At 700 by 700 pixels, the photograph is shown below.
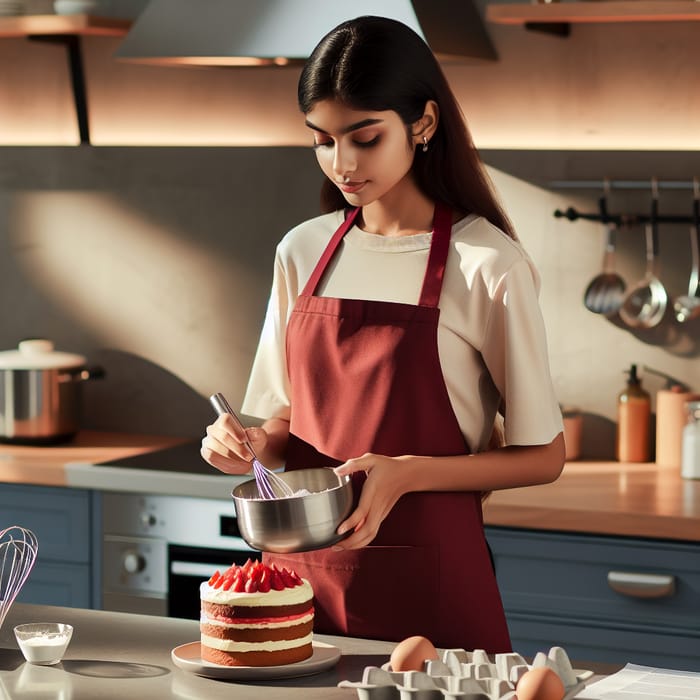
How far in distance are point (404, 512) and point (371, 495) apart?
0.64ft

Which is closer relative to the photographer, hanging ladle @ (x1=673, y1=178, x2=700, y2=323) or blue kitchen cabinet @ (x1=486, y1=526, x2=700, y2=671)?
blue kitchen cabinet @ (x1=486, y1=526, x2=700, y2=671)

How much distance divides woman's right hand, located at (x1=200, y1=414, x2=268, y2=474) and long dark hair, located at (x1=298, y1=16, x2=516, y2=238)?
45cm

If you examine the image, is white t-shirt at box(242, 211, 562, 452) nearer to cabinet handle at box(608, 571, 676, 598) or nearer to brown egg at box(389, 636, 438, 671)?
brown egg at box(389, 636, 438, 671)

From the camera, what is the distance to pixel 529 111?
11.1ft

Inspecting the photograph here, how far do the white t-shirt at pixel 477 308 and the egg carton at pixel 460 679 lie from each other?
485 mm

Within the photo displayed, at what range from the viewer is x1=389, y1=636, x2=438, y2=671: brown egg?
4.80 feet

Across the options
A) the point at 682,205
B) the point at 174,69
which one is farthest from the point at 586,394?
the point at 174,69

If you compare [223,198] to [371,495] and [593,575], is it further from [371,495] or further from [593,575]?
[371,495]

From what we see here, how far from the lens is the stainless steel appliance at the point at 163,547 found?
3039 millimetres

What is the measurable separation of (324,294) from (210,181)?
1709 mm

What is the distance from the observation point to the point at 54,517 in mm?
3182

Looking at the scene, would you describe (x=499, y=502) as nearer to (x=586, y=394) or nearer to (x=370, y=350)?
(x=586, y=394)

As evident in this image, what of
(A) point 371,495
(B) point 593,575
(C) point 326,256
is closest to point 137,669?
(A) point 371,495

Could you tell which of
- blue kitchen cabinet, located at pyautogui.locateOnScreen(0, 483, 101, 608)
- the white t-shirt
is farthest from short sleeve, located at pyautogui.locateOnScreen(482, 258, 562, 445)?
blue kitchen cabinet, located at pyautogui.locateOnScreen(0, 483, 101, 608)
